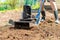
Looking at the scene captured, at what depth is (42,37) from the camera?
355 cm

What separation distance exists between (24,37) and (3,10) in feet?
14.3

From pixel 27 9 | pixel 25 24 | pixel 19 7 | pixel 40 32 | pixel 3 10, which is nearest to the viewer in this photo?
pixel 40 32

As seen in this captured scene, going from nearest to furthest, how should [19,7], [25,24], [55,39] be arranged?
[55,39] → [25,24] → [19,7]

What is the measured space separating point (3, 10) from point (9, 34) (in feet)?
13.7

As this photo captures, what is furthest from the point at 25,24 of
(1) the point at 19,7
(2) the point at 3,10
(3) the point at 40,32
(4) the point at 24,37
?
(1) the point at 19,7

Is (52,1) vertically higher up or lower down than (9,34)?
higher up

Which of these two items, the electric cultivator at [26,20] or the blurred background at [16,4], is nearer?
the electric cultivator at [26,20]

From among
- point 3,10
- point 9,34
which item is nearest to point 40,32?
point 9,34

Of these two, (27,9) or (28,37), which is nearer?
(28,37)

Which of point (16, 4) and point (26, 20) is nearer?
point (26, 20)

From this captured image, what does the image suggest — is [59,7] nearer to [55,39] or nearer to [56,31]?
[56,31]

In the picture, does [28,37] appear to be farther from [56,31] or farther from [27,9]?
[27,9]

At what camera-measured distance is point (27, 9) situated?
17.2 feet

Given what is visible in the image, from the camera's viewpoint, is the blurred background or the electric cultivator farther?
the blurred background
